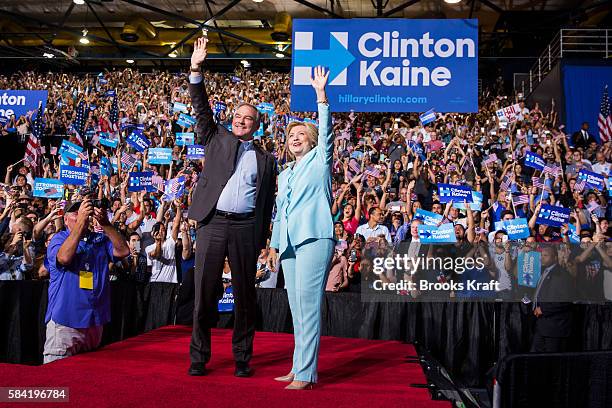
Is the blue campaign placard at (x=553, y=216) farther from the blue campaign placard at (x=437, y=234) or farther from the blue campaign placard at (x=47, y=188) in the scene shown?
the blue campaign placard at (x=47, y=188)

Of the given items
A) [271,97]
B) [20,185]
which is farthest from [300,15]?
[20,185]

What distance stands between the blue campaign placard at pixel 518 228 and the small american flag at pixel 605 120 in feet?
25.4

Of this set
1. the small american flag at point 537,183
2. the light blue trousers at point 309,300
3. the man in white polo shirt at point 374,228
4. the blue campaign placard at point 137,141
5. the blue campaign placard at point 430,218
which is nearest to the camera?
the light blue trousers at point 309,300

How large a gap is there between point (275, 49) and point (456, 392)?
1817 cm

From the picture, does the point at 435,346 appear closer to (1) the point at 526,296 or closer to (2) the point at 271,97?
(1) the point at 526,296

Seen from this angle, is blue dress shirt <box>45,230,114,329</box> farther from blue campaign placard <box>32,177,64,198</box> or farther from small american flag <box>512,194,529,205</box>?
small american flag <box>512,194,529,205</box>

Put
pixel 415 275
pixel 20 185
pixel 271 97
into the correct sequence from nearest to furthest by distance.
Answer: pixel 415 275, pixel 20 185, pixel 271 97

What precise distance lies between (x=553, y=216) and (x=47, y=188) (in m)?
7.19

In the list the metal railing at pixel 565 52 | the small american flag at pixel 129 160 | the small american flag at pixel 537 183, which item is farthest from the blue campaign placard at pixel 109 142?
the metal railing at pixel 565 52

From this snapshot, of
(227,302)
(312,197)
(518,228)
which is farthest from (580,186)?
(312,197)

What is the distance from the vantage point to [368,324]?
657 centimetres

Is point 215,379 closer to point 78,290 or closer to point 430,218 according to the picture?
point 78,290

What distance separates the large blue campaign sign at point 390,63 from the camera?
418 inches

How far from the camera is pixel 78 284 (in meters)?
3.98
